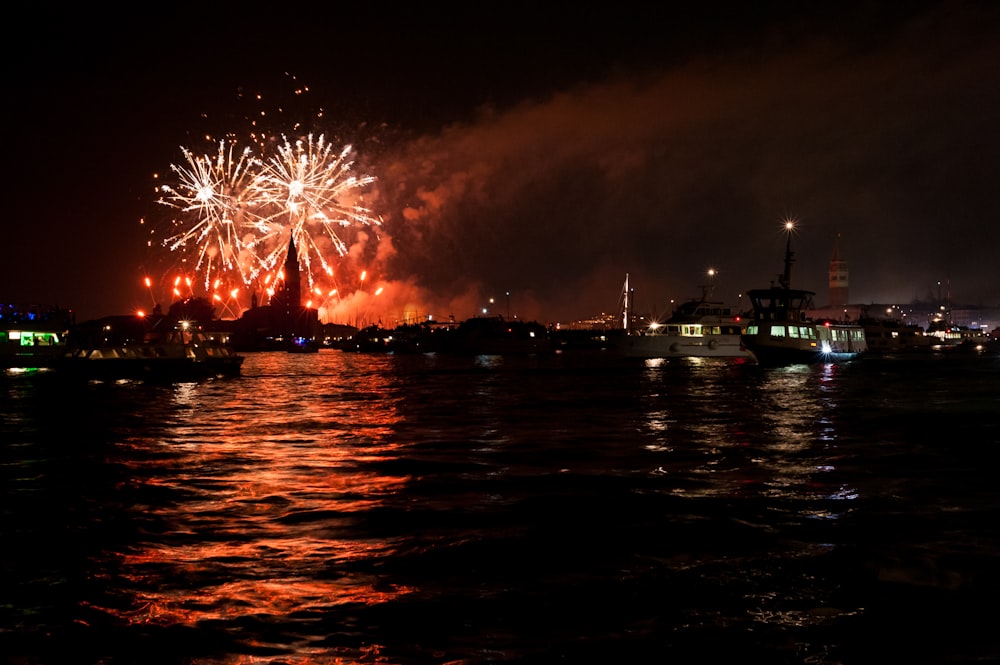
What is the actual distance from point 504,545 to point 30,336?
99447 millimetres

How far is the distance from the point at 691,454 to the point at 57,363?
193ft

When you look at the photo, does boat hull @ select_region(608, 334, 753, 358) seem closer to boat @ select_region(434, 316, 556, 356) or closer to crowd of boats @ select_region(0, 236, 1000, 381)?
crowd of boats @ select_region(0, 236, 1000, 381)

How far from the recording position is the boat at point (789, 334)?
78812 millimetres

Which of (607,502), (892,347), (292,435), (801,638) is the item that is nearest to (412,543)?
(607,502)

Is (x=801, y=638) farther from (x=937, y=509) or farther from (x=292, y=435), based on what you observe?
(x=292, y=435)

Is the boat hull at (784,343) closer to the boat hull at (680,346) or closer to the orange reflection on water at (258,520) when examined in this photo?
the boat hull at (680,346)

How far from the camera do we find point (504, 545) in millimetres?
11867

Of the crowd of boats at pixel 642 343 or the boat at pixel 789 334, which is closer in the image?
the crowd of boats at pixel 642 343

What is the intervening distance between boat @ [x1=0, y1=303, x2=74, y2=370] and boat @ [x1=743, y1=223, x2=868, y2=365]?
70.4 meters

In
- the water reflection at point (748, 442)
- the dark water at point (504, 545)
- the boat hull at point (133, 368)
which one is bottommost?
the water reflection at point (748, 442)

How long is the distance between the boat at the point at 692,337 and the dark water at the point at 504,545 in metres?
77.9

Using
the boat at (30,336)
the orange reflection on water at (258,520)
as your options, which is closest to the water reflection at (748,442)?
the orange reflection on water at (258,520)

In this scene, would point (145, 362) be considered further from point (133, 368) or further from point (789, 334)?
point (789, 334)

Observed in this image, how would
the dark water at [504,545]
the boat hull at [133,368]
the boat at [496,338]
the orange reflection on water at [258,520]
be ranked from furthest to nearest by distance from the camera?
the boat at [496,338] → the boat hull at [133,368] → the orange reflection on water at [258,520] → the dark water at [504,545]
